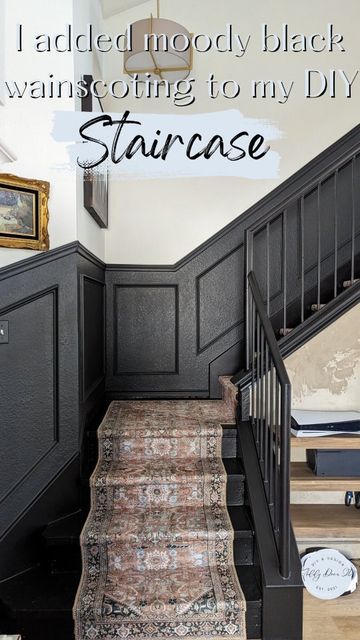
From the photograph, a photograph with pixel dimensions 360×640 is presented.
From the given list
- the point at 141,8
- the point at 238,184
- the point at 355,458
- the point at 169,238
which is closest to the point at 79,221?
the point at 169,238

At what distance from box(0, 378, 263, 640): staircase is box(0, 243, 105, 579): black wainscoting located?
0.39 ft

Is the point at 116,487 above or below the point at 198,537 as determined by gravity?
above

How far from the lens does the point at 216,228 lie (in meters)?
3.74

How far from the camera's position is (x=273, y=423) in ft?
7.76

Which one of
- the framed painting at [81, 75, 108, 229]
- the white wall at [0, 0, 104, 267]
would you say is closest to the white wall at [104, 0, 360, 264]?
the framed painting at [81, 75, 108, 229]

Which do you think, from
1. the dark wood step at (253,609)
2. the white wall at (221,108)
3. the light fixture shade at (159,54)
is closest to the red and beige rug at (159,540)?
the dark wood step at (253,609)

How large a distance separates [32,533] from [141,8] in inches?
149

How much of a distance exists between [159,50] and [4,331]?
2.25 m

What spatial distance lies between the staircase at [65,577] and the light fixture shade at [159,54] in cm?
254

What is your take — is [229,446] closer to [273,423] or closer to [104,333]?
[273,423]

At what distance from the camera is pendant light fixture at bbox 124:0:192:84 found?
318 cm

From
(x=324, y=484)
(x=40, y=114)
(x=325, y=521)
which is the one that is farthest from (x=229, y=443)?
(x=40, y=114)

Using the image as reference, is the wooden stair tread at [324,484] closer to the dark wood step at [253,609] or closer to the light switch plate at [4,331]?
the dark wood step at [253,609]

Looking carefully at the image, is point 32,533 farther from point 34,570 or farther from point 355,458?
point 355,458
